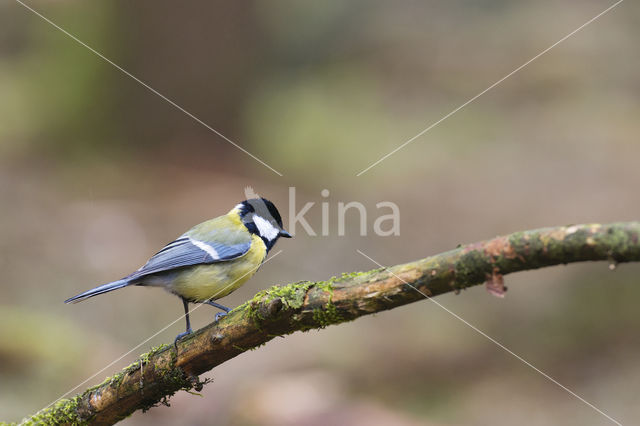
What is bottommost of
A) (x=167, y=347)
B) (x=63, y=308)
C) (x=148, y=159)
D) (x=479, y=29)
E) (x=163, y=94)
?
(x=63, y=308)

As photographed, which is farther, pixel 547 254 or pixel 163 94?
pixel 163 94

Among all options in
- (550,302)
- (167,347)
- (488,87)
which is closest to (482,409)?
(550,302)

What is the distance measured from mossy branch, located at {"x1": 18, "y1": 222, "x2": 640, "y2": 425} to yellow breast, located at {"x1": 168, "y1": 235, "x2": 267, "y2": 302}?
59 cm

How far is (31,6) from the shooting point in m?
10.4

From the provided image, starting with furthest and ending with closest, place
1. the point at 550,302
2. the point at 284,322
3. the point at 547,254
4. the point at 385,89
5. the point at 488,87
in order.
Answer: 1. the point at 385,89
2. the point at 488,87
3. the point at 550,302
4. the point at 284,322
5. the point at 547,254

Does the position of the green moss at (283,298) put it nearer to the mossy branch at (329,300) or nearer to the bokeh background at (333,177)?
the mossy branch at (329,300)

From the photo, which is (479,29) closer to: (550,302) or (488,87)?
(488,87)

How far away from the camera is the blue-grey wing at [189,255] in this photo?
3242 mm

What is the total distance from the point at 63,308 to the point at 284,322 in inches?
185

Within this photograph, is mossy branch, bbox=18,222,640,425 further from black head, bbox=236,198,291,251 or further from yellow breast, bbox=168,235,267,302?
black head, bbox=236,198,291,251

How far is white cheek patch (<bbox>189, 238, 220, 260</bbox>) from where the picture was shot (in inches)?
130

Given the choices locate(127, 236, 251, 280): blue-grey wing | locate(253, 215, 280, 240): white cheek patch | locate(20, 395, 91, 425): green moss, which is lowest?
locate(20, 395, 91, 425): green moss

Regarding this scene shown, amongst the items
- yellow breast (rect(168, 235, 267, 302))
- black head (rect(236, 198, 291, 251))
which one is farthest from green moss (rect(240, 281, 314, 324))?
black head (rect(236, 198, 291, 251))

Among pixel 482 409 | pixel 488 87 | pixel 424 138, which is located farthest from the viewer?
pixel 488 87
